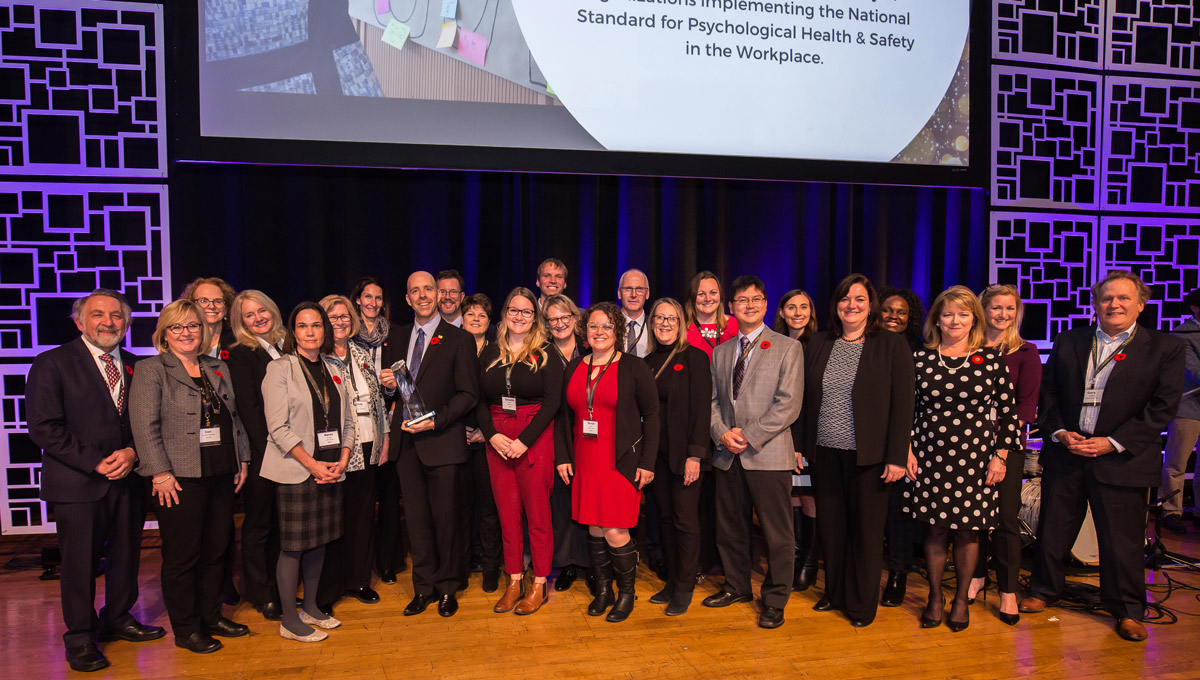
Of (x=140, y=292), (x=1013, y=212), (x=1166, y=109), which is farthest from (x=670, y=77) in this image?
(x=1166, y=109)

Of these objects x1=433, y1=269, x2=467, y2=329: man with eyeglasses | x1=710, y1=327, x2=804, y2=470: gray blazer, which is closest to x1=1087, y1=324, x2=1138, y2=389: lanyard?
x1=710, y1=327, x2=804, y2=470: gray blazer

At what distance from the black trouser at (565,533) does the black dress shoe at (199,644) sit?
1.67 meters

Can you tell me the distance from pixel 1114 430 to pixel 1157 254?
3657 mm

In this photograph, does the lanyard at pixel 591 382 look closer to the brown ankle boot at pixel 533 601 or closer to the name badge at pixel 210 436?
the brown ankle boot at pixel 533 601

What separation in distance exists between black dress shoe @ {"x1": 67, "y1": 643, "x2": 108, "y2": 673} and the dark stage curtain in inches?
108

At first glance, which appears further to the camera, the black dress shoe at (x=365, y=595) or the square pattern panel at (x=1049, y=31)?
the square pattern panel at (x=1049, y=31)

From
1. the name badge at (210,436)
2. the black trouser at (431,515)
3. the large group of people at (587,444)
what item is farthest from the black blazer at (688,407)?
the name badge at (210,436)

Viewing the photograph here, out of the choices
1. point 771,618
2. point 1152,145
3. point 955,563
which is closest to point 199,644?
point 771,618

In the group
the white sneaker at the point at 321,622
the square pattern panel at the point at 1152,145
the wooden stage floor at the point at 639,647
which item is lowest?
the wooden stage floor at the point at 639,647

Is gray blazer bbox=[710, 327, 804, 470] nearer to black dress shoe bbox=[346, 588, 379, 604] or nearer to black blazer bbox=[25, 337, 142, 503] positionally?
black dress shoe bbox=[346, 588, 379, 604]

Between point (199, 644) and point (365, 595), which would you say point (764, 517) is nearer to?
point (365, 595)

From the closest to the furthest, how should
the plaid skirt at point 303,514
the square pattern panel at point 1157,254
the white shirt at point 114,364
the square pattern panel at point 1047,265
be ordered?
the white shirt at point 114,364, the plaid skirt at point 303,514, the square pattern panel at point 1047,265, the square pattern panel at point 1157,254

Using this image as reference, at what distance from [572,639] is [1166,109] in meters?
6.39

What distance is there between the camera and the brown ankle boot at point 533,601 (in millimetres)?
3545
